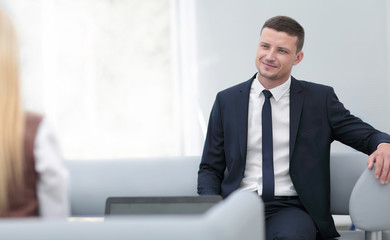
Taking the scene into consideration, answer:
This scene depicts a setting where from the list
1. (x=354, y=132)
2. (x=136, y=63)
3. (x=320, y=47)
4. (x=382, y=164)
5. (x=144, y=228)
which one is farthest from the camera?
(x=136, y=63)

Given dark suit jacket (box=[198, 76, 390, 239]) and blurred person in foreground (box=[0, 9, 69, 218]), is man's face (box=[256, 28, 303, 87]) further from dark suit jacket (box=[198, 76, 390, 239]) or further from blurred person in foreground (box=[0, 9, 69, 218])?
blurred person in foreground (box=[0, 9, 69, 218])

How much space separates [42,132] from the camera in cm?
104

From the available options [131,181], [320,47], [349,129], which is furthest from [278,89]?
[320,47]

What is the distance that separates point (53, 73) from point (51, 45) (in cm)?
21

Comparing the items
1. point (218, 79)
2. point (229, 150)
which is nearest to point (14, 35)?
point (229, 150)

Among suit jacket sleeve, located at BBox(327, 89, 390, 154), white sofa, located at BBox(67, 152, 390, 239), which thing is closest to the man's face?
suit jacket sleeve, located at BBox(327, 89, 390, 154)

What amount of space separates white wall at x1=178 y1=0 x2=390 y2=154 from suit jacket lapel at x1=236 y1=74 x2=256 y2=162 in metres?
1.28

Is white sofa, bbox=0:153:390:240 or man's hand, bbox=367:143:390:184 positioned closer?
white sofa, bbox=0:153:390:240

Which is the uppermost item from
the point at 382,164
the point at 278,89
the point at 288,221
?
the point at 278,89

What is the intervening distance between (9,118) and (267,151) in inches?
62.3

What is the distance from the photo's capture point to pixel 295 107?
8.21 ft

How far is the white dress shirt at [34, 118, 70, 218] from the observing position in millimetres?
1030

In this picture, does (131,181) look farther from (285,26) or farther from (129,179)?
(285,26)

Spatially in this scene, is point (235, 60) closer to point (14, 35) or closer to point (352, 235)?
point (352, 235)
